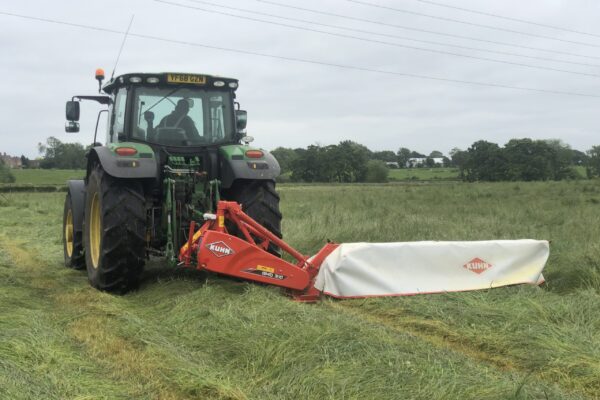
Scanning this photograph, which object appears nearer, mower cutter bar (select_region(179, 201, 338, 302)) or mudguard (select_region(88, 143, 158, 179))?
mower cutter bar (select_region(179, 201, 338, 302))

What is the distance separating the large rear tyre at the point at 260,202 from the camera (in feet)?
20.1

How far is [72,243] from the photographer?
7.66 meters

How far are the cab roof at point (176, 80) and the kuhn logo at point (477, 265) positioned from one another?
338 centimetres

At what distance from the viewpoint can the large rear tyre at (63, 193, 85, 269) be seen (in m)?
7.31

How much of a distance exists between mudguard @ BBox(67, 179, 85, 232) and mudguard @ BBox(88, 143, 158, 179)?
1866 mm

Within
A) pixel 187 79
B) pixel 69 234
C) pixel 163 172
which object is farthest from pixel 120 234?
pixel 69 234

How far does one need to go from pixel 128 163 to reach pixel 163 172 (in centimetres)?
71

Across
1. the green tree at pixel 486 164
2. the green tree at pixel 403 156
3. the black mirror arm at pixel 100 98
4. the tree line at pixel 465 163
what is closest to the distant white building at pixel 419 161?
the green tree at pixel 403 156

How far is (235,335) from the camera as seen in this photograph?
392cm

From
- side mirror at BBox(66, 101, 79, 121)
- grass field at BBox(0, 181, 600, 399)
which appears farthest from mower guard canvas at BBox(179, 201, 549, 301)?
side mirror at BBox(66, 101, 79, 121)

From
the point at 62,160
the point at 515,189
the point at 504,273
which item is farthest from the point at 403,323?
the point at 62,160

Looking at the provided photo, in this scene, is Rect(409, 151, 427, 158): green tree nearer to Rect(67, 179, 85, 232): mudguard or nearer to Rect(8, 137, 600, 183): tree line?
Rect(8, 137, 600, 183): tree line

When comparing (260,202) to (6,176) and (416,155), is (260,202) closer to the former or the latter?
(6,176)

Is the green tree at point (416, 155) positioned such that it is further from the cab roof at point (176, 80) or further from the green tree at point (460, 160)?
the cab roof at point (176, 80)
